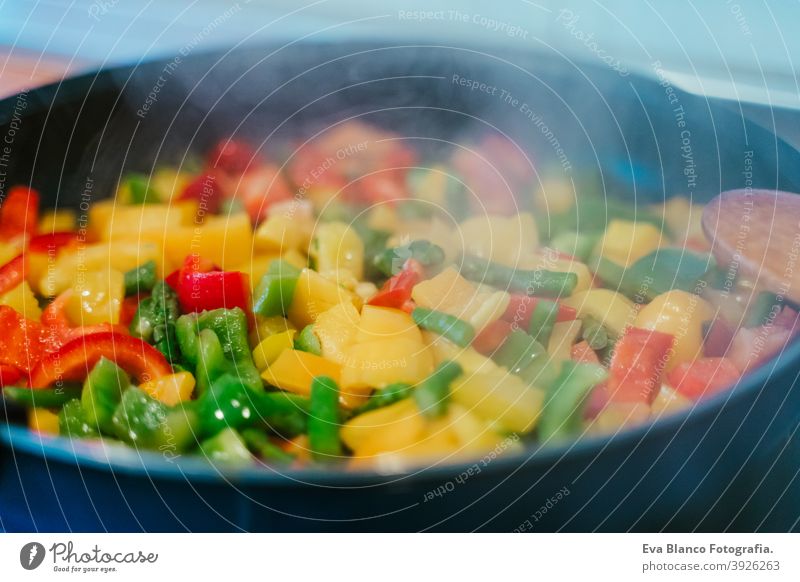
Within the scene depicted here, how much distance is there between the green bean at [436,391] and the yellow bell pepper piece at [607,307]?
0.52 ft

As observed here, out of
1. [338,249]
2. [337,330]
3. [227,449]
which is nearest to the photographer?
[227,449]

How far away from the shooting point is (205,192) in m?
0.94

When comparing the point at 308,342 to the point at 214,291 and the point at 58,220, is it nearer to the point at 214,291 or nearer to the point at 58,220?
the point at 214,291

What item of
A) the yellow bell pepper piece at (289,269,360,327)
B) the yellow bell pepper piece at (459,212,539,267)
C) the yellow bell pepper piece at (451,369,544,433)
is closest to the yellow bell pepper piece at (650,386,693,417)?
the yellow bell pepper piece at (451,369,544,433)

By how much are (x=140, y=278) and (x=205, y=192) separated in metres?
0.14

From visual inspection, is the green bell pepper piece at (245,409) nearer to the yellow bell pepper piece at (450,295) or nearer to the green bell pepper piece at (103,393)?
the green bell pepper piece at (103,393)

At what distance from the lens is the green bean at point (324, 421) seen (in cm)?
72

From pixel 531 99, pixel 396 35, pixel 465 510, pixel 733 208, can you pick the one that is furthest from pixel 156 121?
pixel 733 208

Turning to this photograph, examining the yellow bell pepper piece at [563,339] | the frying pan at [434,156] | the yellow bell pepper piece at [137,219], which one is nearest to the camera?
the frying pan at [434,156]

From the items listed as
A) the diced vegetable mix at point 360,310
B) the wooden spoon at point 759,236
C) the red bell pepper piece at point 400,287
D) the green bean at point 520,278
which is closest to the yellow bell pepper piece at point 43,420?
the diced vegetable mix at point 360,310

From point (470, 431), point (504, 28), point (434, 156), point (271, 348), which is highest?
point (504, 28)

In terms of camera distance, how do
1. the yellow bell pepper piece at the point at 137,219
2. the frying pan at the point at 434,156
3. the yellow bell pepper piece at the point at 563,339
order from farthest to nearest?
the yellow bell pepper piece at the point at 137,219 → the yellow bell pepper piece at the point at 563,339 → the frying pan at the point at 434,156

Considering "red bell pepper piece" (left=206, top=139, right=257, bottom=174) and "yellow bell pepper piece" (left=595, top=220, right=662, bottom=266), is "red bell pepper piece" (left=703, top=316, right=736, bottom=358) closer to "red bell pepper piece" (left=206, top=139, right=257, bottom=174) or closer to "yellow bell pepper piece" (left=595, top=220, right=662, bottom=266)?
"yellow bell pepper piece" (left=595, top=220, right=662, bottom=266)

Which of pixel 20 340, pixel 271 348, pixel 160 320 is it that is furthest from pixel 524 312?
pixel 20 340
